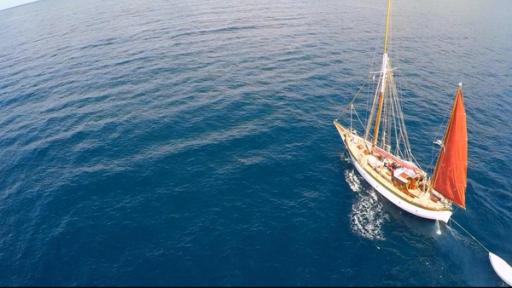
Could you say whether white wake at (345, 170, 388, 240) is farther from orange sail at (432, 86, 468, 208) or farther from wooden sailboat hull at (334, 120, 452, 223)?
orange sail at (432, 86, 468, 208)

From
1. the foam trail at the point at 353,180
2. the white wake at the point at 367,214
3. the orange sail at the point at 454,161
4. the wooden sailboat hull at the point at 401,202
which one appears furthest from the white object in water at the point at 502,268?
the foam trail at the point at 353,180

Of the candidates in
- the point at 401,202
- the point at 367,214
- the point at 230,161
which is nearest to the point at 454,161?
the point at 401,202

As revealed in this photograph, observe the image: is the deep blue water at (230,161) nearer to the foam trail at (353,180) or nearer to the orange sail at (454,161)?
the foam trail at (353,180)

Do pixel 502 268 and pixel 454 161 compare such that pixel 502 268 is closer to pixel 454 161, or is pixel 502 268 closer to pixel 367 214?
pixel 454 161

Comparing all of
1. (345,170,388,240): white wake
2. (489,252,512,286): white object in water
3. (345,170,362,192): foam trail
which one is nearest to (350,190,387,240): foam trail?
(345,170,388,240): white wake

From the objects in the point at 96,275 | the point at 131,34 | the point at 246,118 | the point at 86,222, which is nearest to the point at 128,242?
the point at 96,275

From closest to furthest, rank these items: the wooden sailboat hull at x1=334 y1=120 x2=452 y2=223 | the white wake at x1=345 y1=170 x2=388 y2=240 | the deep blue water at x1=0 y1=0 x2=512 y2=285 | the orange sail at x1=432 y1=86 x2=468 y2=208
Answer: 1. the deep blue water at x1=0 y1=0 x2=512 y2=285
2. the orange sail at x1=432 y1=86 x2=468 y2=208
3. the white wake at x1=345 y1=170 x2=388 y2=240
4. the wooden sailboat hull at x1=334 y1=120 x2=452 y2=223

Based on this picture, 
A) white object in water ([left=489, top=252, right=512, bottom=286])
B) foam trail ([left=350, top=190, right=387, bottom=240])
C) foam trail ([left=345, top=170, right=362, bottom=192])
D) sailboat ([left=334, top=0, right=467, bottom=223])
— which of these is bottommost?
white object in water ([left=489, top=252, right=512, bottom=286])

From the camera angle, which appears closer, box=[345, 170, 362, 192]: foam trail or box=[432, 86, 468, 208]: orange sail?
box=[432, 86, 468, 208]: orange sail
